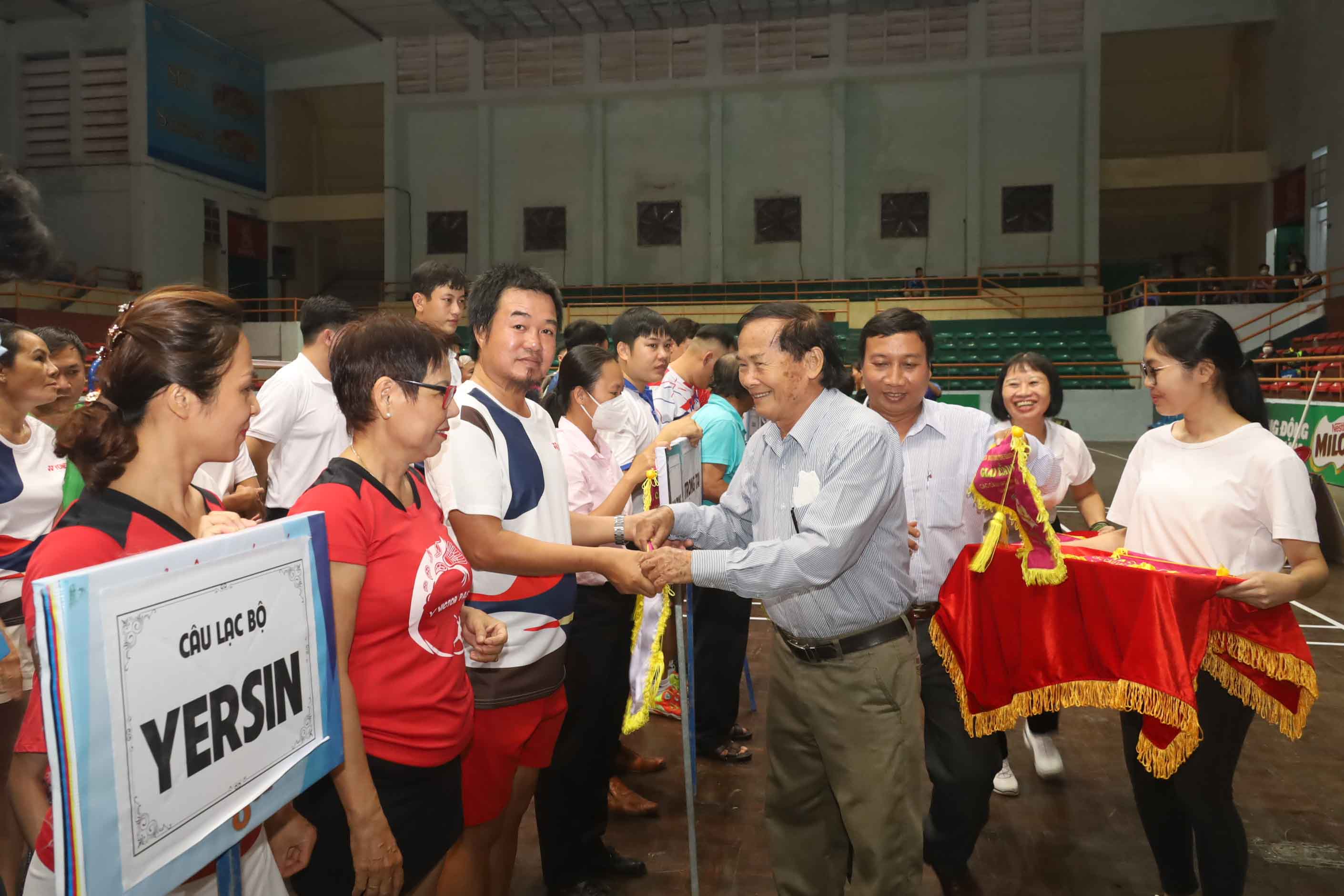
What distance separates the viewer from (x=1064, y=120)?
18.3m

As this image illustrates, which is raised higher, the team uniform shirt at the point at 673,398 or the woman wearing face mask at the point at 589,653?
the team uniform shirt at the point at 673,398

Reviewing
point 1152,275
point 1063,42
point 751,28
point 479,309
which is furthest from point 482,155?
point 479,309

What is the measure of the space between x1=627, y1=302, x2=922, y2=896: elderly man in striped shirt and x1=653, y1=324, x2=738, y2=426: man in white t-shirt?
2214 millimetres

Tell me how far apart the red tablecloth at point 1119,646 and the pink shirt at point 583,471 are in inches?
49.2

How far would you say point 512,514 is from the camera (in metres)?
2.13

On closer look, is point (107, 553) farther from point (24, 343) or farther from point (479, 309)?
point (24, 343)

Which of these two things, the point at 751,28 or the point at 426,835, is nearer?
the point at 426,835

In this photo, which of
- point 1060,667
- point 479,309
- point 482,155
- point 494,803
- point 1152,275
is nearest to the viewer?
point 494,803

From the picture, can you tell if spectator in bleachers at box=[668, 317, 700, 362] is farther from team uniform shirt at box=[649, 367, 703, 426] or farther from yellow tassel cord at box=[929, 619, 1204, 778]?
yellow tassel cord at box=[929, 619, 1204, 778]

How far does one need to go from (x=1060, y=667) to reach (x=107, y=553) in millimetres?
2414

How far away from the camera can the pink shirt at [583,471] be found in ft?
10.4

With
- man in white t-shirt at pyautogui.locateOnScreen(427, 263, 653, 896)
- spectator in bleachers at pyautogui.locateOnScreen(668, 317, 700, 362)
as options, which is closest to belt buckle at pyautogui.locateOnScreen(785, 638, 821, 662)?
man in white t-shirt at pyautogui.locateOnScreen(427, 263, 653, 896)

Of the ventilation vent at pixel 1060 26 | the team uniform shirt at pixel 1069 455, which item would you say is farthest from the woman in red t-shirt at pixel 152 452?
the ventilation vent at pixel 1060 26

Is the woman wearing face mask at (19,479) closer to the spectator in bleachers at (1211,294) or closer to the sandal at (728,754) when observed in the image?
the sandal at (728,754)
